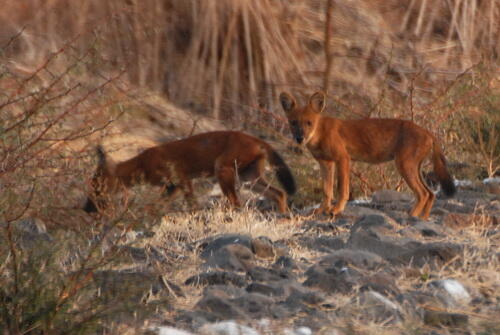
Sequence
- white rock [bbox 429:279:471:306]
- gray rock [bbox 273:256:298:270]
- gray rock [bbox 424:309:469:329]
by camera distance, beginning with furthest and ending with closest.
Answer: gray rock [bbox 273:256:298:270] < white rock [bbox 429:279:471:306] < gray rock [bbox 424:309:469:329]

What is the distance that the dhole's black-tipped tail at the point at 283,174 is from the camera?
8.19 metres

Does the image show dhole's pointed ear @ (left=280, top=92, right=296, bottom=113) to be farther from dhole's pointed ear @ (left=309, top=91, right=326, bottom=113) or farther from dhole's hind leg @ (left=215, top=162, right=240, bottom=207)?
dhole's hind leg @ (left=215, top=162, right=240, bottom=207)

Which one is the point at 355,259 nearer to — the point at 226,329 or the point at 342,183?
the point at 226,329

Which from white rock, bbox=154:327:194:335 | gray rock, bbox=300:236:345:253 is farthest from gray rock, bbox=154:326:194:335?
gray rock, bbox=300:236:345:253

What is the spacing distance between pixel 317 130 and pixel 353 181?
1174mm

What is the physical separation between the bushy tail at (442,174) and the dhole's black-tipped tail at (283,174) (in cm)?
133

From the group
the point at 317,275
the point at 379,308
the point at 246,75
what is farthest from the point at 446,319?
the point at 246,75

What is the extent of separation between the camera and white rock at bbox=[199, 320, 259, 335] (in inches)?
154

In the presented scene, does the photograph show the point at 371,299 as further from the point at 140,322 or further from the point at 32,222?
the point at 32,222

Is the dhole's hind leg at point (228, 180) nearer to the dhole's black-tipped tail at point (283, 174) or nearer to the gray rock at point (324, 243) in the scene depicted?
the dhole's black-tipped tail at point (283, 174)

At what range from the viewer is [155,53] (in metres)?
12.1

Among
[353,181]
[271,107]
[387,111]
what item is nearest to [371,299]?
[353,181]

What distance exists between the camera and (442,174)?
294 inches

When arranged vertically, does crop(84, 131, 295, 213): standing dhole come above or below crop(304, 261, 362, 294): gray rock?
below
